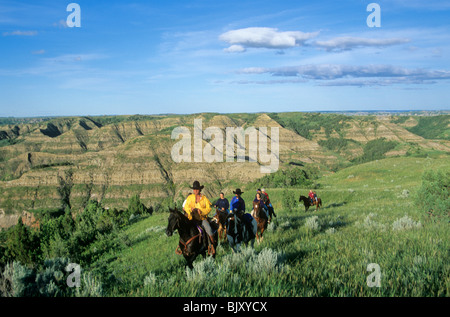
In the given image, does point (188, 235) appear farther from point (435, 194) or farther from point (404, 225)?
point (435, 194)

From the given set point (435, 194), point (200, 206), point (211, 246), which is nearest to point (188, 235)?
point (211, 246)

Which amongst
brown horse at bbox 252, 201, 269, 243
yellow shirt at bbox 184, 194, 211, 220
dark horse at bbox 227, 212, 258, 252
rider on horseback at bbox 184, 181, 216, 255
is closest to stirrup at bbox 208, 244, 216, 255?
rider on horseback at bbox 184, 181, 216, 255

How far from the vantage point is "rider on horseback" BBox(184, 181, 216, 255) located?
797cm

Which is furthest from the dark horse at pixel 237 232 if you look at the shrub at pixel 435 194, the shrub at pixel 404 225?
the shrub at pixel 435 194

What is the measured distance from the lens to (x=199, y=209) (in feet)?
26.8

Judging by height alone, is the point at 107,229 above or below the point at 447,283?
below

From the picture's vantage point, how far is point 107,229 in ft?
93.8

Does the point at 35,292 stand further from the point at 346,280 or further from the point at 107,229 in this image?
the point at 107,229

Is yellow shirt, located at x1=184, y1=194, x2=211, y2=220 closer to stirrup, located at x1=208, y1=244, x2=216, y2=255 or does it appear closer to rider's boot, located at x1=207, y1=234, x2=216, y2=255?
rider's boot, located at x1=207, y1=234, x2=216, y2=255

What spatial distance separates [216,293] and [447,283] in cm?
375
